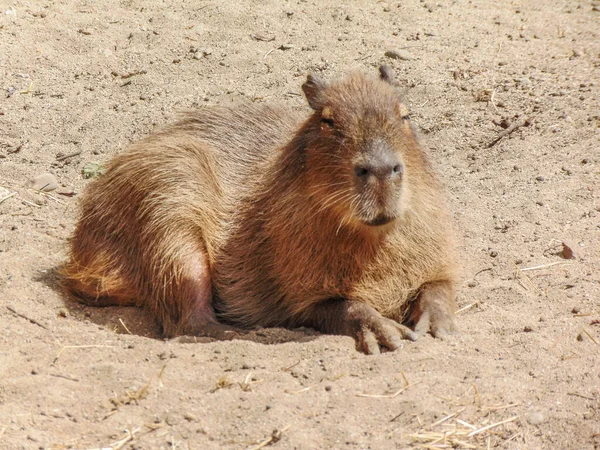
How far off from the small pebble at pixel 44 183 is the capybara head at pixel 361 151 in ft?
8.21

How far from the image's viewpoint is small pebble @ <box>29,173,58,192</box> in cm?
609

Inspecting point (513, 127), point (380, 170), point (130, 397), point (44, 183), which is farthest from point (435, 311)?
point (44, 183)

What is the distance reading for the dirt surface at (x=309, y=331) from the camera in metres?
3.34

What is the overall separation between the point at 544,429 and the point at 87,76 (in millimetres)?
5291

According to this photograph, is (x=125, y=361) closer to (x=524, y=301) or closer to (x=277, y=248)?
(x=277, y=248)

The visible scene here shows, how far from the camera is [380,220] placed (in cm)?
394

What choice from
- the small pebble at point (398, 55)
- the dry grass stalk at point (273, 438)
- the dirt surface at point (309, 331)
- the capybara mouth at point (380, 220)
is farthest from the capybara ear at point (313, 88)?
the small pebble at point (398, 55)

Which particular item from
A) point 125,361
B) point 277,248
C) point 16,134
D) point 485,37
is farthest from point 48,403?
point 485,37

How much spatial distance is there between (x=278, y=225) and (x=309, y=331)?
606 millimetres

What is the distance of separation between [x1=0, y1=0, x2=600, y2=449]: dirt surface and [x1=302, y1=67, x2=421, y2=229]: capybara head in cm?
68

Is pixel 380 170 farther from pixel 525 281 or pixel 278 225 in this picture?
pixel 525 281

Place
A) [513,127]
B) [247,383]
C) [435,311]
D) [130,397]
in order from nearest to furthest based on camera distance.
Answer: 1. [130,397]
2. [247,383]
3. [435,311]
4. [513,127]

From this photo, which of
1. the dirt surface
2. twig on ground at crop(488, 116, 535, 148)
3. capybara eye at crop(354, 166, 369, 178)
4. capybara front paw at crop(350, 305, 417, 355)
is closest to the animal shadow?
the dirt surface

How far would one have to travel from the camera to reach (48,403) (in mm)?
3482
